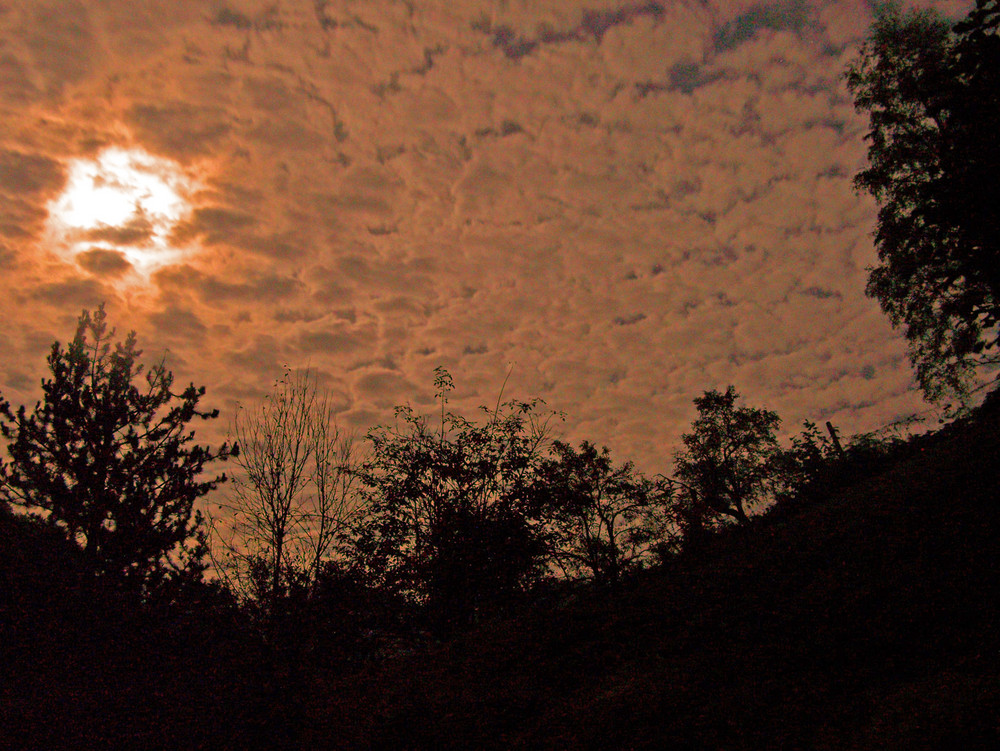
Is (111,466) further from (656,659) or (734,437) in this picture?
(734,437)

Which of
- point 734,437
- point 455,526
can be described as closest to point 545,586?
point 455,526

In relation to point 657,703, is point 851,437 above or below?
Answer: above

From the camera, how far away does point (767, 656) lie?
596cm

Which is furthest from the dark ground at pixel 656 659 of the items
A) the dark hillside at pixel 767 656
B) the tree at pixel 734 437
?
the tree at pixel 734 437

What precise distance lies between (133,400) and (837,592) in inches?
689

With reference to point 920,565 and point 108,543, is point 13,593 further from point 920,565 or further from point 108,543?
point 920,565

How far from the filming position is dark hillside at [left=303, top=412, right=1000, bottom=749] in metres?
4.66

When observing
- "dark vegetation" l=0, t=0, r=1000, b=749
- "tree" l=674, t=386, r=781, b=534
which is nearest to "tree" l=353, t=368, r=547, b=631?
"dark vegetation" l=0, t=0, r=1000, b=749

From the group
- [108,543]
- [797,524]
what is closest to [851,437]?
[797,524]

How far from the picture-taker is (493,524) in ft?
50.8

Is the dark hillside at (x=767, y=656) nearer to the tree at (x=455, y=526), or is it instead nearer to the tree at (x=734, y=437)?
the tree at (x=455, y=526)

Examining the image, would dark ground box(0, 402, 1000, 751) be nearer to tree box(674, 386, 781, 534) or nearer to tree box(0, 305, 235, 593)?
tree box(0, 305, 235, 593)

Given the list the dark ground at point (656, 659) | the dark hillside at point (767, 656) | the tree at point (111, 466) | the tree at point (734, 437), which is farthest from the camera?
the tree at point (734, 437)

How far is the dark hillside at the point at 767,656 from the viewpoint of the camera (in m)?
4.66
